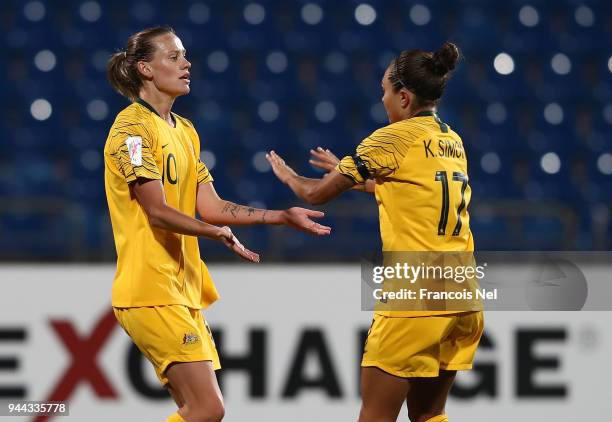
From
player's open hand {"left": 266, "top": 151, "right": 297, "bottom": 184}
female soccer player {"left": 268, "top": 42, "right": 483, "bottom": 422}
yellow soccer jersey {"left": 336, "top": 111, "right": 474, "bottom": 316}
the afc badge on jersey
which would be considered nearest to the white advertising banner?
player's open hand {"left": 266, "top": 151, "right": 297, "bottom": 184}

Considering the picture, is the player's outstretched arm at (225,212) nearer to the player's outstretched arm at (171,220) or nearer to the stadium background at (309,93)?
the player's outstretched arm at (171,220)

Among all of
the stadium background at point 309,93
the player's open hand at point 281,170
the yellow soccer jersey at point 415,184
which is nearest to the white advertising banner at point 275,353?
the stadium background at point 309,93

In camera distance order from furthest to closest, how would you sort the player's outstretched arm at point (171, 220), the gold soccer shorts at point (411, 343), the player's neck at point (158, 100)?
the player's neck at point (158, 100) → the gold soccer shorts at point (411, 343) → the player's outstretched arm at point (171, 220)

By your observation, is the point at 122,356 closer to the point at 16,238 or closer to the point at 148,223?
the point at 16,238

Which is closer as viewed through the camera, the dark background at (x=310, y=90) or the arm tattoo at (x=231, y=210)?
the arm tattoo at (x=231, y=210)

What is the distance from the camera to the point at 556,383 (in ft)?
17.8

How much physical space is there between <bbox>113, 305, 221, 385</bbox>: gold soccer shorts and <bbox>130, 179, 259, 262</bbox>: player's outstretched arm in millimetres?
303

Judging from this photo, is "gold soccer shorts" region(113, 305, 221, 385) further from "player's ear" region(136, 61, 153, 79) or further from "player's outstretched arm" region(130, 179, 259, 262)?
"player's ear" region(136, 61, 153, 79)

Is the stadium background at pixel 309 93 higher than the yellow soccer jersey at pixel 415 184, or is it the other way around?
the stadium background at pixel 309 93

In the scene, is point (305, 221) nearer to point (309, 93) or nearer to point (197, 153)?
point (197, 153)

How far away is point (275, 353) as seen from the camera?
5363 millimetres

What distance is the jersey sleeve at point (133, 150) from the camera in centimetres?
337

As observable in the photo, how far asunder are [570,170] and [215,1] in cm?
314

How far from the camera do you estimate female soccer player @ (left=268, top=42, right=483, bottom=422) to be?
3545 millimetres
